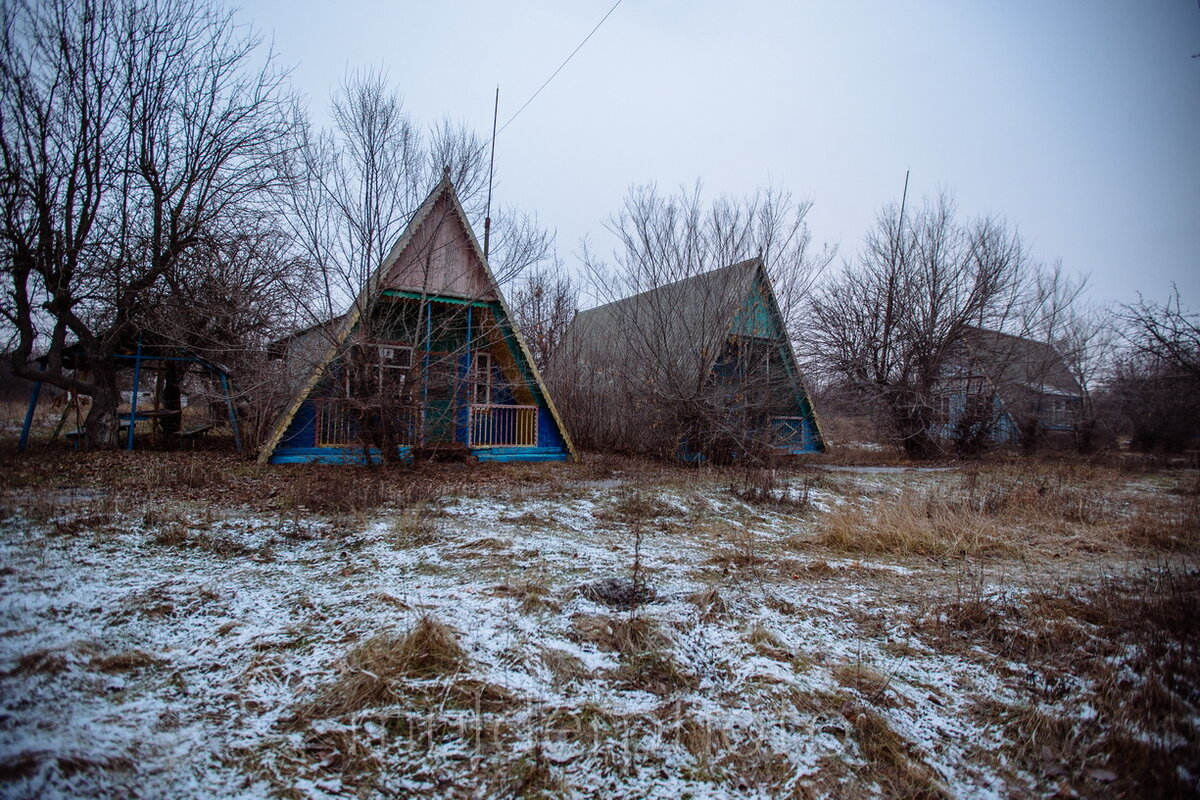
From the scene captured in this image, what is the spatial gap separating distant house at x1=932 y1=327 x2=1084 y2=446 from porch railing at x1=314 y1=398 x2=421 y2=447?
14422 mm

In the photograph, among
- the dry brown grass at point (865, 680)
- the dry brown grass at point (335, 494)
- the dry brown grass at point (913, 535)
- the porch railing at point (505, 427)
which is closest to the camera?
the dry brown grass at point (865, 680)

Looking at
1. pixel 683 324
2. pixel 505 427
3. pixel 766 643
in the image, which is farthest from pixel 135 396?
pixel 766 643

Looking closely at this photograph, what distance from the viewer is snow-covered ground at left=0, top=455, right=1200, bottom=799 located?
196 centimetres

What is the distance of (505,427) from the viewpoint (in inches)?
481

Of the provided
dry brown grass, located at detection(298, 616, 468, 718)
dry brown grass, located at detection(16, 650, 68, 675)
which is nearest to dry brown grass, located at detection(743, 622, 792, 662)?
dry brown grass, located at detection(298, 616, 468, 718)

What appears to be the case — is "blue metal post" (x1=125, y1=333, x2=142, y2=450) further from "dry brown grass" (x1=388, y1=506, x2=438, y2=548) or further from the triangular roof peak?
"dry brown grass" (x1=388, y1=506, x2=438, y2=548)

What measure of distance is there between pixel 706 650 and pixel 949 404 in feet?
53.8

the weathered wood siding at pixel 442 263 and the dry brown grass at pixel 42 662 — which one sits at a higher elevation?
the weathered wood siding at pixel 442 263

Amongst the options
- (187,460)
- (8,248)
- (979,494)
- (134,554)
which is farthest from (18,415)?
(979,494)

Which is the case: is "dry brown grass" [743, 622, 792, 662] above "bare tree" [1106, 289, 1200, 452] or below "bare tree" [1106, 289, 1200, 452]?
below

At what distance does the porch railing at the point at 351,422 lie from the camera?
29.1ft

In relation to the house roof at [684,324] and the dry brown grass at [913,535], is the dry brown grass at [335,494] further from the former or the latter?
the house roof at [684,324]

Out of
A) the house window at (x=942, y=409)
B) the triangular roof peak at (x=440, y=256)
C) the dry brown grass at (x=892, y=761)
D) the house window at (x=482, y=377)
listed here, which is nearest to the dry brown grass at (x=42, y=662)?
the dry brown grass at (x=892, y=761)

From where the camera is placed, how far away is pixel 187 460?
903 centimetres
